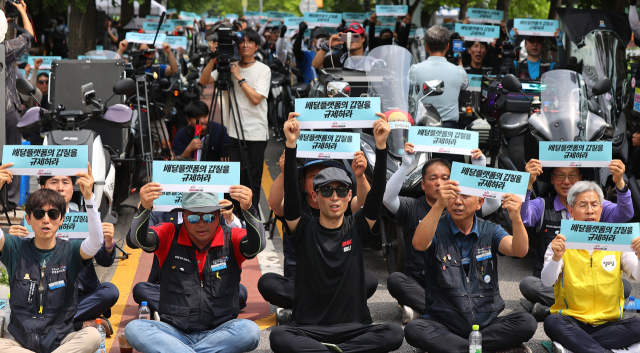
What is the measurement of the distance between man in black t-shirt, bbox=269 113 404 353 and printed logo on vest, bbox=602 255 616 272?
4.96 ft

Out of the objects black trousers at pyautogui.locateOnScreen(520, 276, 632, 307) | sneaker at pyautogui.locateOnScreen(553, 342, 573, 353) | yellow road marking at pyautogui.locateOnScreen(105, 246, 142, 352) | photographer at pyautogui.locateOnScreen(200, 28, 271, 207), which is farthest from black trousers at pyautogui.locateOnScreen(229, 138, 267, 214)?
sneaker at pyautogui.locateOnScreen(553, 342, 573, 353)

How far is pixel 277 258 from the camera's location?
8273mm

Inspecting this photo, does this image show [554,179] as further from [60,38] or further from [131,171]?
[60,38]

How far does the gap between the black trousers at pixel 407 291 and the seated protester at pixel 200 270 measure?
1380 mm

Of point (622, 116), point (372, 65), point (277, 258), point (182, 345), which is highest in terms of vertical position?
point (372, 65)

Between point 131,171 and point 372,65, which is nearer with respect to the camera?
point 372,65

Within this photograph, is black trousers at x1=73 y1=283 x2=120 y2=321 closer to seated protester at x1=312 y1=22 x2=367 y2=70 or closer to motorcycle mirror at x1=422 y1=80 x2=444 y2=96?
motorcycle mirror at x1=422 y1=80 x2=444 y2=96

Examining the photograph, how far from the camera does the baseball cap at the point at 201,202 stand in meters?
5.20

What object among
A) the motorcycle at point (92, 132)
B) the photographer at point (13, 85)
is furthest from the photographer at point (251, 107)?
the photographer at point (13, 85)

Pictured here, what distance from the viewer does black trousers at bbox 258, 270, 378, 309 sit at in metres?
6.25

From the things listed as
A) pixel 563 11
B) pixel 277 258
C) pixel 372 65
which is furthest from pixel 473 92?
pixel 277 258

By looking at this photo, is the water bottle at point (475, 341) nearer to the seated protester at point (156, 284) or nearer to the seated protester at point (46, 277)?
the seated protester at point (156, 284)

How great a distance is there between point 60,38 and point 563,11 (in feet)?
56.6

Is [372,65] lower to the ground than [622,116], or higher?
higher
